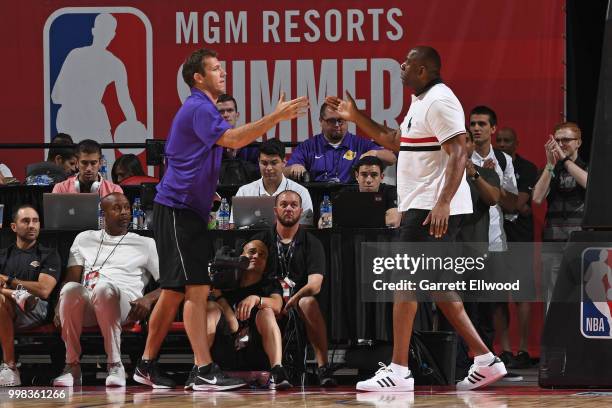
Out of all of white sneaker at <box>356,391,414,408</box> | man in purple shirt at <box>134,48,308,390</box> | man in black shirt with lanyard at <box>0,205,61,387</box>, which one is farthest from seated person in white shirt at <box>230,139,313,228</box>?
white sneaker at <box>356,391,414,408</box>

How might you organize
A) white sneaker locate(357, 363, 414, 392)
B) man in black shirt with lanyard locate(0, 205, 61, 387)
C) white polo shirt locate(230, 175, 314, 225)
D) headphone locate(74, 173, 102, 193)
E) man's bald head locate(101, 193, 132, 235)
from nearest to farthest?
1. white sneaker locate(357, 363, 414, 392)
2. man in black shirt with lanyard locate(0, 205, 61, 387)
3. man's bald head locate(101, 193, 132, 235)
4. headphone locate(74, 173, 102, 193)
5. white polo shirt locate(230, 175, 314, 225)

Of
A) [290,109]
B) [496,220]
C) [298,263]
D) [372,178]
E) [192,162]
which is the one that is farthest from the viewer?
[496,220]

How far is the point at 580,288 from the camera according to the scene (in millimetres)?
5582

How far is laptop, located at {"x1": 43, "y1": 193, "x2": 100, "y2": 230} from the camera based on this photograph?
25.4ft

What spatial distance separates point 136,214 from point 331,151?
1771mm

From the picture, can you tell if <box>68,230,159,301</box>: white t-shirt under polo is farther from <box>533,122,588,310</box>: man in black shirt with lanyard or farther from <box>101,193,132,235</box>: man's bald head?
<box>533,122,588,310</box>: man in black shirt with lanyard

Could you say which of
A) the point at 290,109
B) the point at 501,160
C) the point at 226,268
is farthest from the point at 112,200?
the point at 501,160

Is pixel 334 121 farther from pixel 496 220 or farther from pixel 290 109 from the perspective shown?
pixel 290 109

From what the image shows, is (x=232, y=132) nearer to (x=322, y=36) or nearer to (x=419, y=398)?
(x=419, y=398)

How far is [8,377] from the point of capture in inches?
277

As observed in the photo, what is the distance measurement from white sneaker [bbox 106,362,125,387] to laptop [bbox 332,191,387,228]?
64.5 inches

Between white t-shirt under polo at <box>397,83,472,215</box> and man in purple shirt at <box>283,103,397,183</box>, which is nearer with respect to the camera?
white t-shirt under polo at <box>397,83,472,215</box>

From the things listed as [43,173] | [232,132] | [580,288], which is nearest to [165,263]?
[232,132]

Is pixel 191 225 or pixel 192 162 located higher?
pixel 192 162
